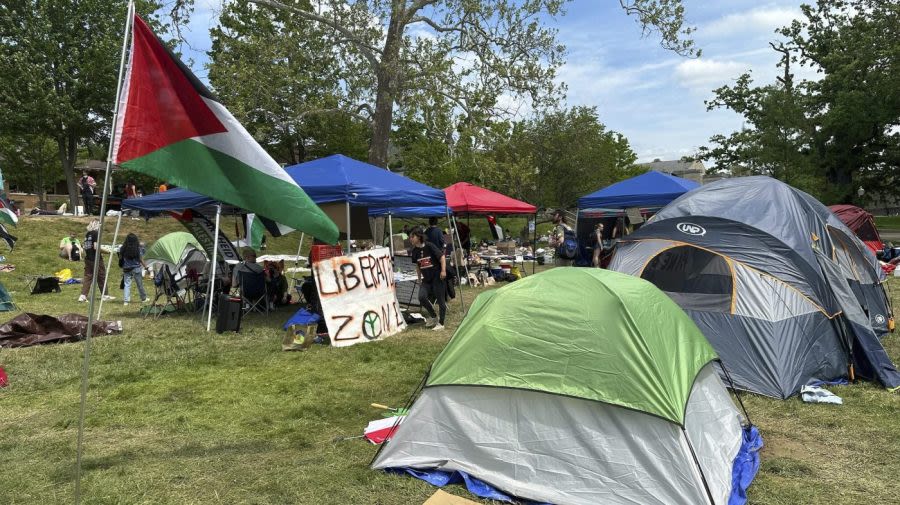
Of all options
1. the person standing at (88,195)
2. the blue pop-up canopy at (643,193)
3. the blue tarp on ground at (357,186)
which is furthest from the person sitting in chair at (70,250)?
the blue pop-up canopy at (643,193)

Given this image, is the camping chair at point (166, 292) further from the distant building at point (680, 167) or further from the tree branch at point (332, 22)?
the distant building at point (680, 167)

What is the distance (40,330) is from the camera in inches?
336

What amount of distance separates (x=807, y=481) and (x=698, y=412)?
931 mm

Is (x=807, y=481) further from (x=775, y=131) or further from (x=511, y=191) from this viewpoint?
(x=775, y=131)

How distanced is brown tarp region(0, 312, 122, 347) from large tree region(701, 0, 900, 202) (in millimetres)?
30377

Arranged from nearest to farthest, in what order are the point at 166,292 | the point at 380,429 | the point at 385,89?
the point at 380,429, the point at 166,292, the point at 385,89

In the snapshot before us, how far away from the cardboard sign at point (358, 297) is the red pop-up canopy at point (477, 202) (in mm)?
6927

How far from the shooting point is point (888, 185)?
39625mm

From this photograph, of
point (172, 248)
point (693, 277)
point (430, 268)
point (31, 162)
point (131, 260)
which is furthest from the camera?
point (31, 162)

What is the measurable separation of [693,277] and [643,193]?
8.53 metres

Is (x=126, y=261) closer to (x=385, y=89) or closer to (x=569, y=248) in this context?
(x=385, y=89)

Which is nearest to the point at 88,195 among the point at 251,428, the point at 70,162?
the point at 70,162

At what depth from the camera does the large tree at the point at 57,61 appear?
2459 cm

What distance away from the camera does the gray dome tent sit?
6043 millimetres
